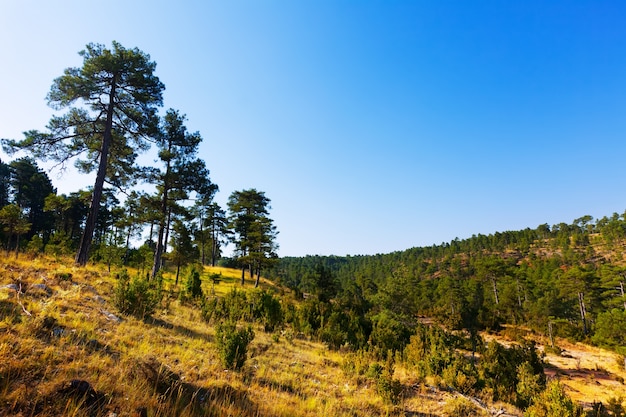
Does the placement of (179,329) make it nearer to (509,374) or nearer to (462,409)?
(462,409)

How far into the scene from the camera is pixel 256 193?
119 ft

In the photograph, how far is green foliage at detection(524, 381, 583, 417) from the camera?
5.10 metres

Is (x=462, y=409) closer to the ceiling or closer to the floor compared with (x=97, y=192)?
closer to the floor

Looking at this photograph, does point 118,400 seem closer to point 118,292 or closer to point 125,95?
point 118,292

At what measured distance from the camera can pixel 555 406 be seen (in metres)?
5.15

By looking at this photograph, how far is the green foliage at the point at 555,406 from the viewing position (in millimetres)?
5098

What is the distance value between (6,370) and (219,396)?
89.5 inches

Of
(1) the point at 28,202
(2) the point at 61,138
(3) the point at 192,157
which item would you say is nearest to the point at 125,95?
(2) the point at 61,138

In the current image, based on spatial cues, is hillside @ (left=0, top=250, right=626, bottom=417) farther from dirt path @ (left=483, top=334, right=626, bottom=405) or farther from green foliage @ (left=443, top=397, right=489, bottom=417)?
dirt path @ (left=483, top=334, right=626, bottom=405)

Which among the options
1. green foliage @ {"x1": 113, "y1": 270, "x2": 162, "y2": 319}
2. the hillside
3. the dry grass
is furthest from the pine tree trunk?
green foliage @ {"x1": 113, "y1": 270, "x2": 162, "y2": 319}

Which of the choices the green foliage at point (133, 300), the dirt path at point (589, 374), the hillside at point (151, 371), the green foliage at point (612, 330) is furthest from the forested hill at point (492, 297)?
the green foliage at point (133, 300)

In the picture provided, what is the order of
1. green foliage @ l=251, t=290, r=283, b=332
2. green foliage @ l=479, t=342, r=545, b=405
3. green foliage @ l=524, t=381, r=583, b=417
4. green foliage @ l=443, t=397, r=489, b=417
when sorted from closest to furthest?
green foliage @ l=524, t=381, r=583, b=417, green foliage @ l=443, t=397, r=489, b=417, green foliage @ l=479, t=342, r=545, b=405, green foliage @ l=251, t=290, r=283, b=332

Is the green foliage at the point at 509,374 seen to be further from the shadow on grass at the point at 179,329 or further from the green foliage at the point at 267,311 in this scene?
the shadow on grass at the point at 179,329

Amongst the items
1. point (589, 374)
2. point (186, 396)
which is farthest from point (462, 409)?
point (589, 374)
